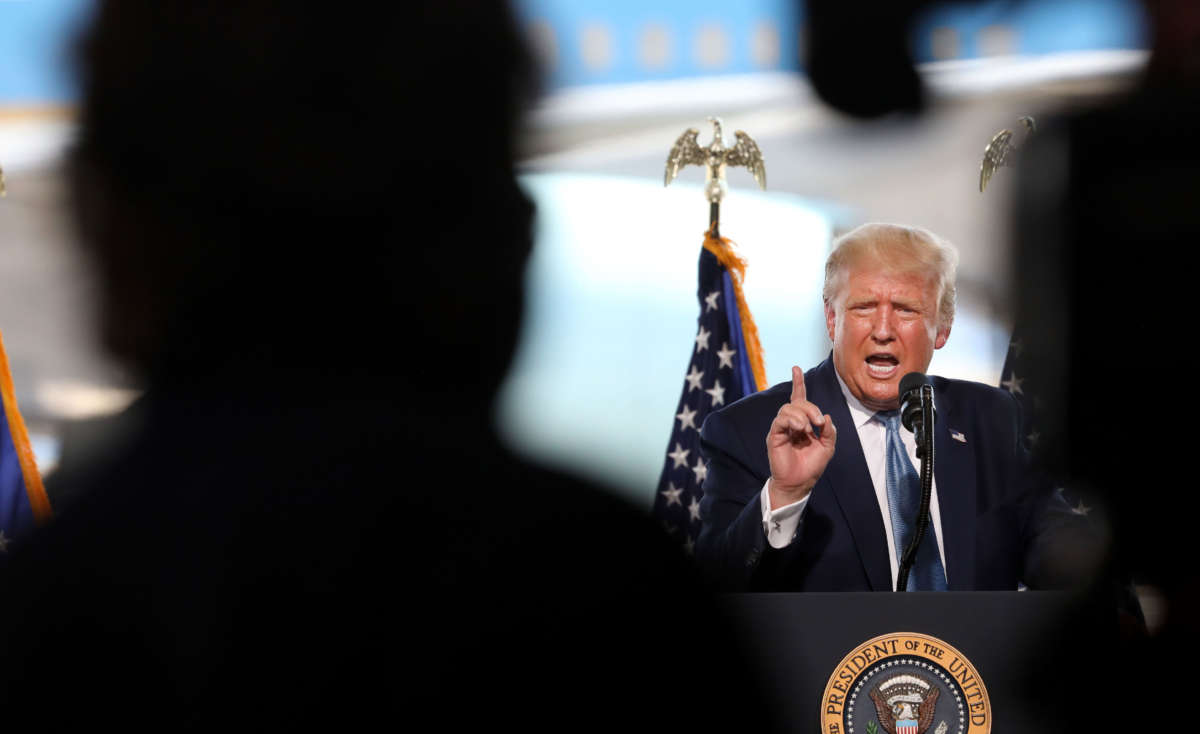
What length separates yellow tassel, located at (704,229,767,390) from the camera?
10.8 feet

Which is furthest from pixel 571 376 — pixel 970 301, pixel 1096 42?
pixel 1096 42

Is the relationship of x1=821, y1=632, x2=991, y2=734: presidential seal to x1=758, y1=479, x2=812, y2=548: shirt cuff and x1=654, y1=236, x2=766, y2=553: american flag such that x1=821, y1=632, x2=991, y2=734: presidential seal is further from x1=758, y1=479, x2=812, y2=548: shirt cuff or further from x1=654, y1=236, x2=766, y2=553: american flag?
x1=654, y1=236, x2=766, y2=553: american flag

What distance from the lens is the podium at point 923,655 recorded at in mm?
1661

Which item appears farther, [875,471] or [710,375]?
[710,375]

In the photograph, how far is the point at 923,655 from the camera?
1.71 m

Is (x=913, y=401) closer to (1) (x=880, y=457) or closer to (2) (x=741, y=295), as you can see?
(1) (x=880, y=457)

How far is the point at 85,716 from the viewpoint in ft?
1.64

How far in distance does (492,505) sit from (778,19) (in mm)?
3137

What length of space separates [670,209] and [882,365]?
3.27 ft

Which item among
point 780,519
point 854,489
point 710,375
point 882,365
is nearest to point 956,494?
point 854,489

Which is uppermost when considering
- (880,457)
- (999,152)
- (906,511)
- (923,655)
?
(999,152)

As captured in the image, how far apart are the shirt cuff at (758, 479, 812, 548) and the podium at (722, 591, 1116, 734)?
718mm

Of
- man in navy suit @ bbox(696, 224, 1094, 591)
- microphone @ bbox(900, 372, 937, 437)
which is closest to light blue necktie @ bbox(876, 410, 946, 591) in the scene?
man in navy suit @ bbox(696, 224, 1094, 591)

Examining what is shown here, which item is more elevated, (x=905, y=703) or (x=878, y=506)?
(x=905, y=703)
